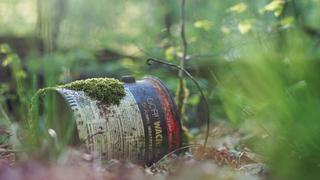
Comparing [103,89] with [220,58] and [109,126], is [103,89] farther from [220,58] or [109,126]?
[220,58]

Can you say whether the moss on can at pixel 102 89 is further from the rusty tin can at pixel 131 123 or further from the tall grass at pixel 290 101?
the tall grass at pixel 290 101

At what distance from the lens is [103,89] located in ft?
10.1

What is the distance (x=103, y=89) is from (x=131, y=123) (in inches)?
10.3

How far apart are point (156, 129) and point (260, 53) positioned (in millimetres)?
1800

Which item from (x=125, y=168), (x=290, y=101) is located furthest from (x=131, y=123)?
(x=290, y=101)

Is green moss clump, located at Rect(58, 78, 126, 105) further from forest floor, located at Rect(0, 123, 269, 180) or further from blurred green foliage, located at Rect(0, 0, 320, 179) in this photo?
forest floor, located at Rect(0, 123, 269, 180)

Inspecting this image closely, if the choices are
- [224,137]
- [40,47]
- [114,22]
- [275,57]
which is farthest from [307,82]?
[114,22]

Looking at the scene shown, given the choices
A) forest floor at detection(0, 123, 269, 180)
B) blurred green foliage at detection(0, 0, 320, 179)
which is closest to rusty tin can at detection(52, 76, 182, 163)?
forest floor at detection(0, 123, 269, 180)

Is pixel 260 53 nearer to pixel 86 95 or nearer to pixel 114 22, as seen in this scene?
pixel 86 95

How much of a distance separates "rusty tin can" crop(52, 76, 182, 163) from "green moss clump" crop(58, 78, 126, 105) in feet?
0.11

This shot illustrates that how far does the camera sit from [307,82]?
4.27ft

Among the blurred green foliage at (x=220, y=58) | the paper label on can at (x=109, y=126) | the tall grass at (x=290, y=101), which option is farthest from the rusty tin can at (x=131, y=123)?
the tall grass at (x=290, y=101)

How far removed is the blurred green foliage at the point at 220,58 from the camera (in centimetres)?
130

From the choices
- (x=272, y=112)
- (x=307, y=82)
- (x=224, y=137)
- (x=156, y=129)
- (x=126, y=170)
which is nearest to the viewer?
(x=307, y=82)
